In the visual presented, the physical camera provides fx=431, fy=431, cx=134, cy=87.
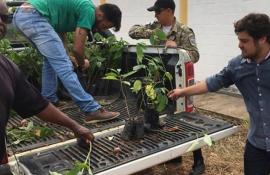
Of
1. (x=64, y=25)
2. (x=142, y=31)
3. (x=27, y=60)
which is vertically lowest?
(x=27, y=60)

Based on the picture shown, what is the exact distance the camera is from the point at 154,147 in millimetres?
3451

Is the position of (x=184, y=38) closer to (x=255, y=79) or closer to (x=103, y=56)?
(x=103, y=56)

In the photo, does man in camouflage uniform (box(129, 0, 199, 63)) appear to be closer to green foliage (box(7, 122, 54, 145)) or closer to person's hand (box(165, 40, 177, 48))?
person's hand (box(165, 40, 177, 48))

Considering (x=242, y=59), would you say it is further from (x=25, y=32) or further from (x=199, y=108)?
(x=199, y=108)

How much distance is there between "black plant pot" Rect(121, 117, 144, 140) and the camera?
3.67 m

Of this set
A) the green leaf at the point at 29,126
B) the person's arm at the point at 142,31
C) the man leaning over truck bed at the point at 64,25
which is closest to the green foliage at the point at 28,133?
the green leaf at the point at 29,126

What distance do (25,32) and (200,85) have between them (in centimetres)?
210

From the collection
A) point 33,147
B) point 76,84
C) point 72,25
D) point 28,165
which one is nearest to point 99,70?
point 72,25

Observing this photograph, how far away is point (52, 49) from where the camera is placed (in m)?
4.48

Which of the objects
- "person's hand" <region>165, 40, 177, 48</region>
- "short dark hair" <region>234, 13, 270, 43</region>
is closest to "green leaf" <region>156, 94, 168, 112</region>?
"person's hand" <region>165, 40, 177, 48</region>

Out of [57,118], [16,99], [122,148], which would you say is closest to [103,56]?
[122,148]

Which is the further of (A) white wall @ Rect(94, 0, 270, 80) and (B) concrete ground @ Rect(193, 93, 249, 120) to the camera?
(A) white wall @ Rect(94, 0, 270, 80)

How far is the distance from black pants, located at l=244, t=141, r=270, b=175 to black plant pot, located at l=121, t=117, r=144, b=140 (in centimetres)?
92

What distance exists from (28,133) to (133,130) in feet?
3.17
